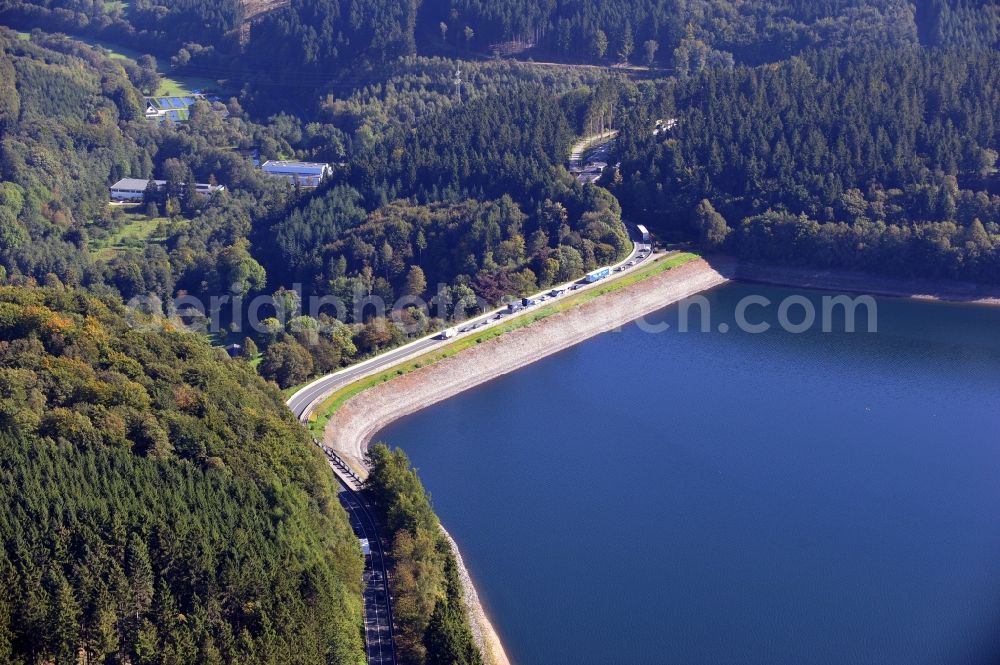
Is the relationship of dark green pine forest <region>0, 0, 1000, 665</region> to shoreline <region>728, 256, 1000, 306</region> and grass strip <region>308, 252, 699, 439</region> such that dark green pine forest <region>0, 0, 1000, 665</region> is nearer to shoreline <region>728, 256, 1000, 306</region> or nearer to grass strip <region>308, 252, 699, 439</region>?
shoreline <region>728, 256, 1000, 306</region>

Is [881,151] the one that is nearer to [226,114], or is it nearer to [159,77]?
[226,114]

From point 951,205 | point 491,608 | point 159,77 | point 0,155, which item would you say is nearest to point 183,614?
point 491,608

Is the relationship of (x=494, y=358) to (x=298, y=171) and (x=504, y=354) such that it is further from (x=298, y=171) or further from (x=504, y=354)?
(x=298, y=171)

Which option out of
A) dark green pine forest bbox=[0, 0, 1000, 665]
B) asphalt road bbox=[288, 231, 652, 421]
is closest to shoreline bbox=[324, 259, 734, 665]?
asphalt road bbox=[288, 231, 652, 421]

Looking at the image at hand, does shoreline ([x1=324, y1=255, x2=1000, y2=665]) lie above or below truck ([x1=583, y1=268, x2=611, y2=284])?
below

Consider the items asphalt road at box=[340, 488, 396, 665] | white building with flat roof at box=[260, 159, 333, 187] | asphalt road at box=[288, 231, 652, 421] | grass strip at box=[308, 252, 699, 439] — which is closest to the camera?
asphalt road at box=[340, 488, 396, 665]

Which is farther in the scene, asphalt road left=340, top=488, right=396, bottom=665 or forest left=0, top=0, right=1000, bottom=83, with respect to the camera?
forest left=0, top=0, right=1000, bottom=83

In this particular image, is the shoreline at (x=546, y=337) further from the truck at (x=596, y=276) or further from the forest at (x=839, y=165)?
the truck at (x=596, y=276)

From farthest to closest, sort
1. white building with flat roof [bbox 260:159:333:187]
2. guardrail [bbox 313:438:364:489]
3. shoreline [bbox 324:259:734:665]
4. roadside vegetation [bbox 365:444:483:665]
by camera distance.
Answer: white building with flat roof [bbox 260:159:333:187] < shoreline [bbox 324:259:734:665] < guardrail [bbox 313:438:364:489] < roadside vegetation [bbox 365:444:483:665]

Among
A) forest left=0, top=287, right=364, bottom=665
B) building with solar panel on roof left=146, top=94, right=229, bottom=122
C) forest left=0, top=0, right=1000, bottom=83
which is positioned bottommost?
forest left=0, top=287, right=364, bottom=665
